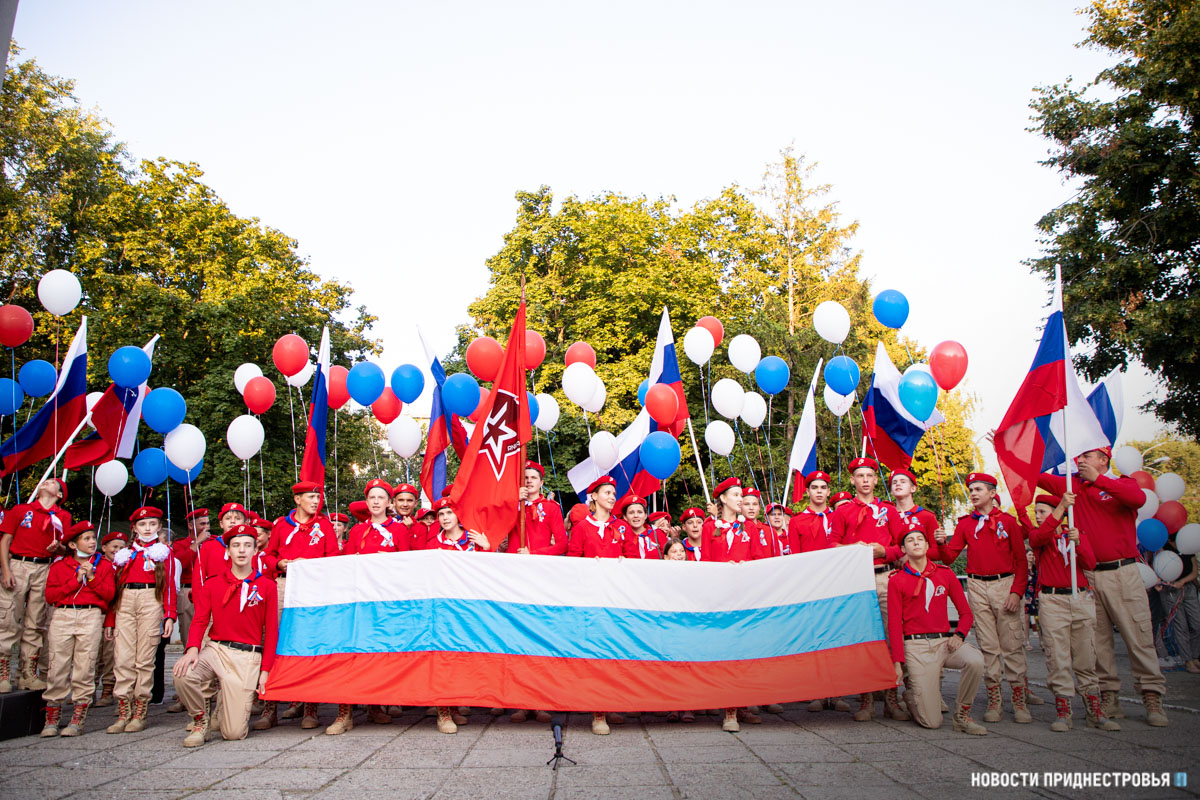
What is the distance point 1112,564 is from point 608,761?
4498mm

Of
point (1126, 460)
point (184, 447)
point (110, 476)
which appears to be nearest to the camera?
point (184, 447)

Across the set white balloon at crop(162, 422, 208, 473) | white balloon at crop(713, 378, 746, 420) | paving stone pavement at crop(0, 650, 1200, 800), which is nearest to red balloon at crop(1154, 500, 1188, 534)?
paving stone pavement at crop(0, 650, 1200, 800)

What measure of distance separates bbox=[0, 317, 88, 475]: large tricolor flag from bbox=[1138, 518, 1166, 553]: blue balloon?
1342 cm

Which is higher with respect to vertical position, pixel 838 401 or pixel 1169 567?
pixel 838 401

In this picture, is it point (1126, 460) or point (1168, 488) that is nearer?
point (1168, 488)

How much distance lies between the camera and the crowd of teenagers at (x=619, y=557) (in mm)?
6133

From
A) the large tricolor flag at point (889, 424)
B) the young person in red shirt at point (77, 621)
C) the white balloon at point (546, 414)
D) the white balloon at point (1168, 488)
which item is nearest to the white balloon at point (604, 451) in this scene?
the white balloon at point (546, 414)

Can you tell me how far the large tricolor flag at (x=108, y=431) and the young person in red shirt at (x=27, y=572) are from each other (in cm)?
227

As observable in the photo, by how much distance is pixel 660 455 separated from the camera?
1059 centimetres

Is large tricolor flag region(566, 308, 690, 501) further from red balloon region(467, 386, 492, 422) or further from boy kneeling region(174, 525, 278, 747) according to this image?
boy kneeling region(174, 525, 278, 747)

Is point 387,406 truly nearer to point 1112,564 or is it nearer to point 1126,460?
point 1112,564

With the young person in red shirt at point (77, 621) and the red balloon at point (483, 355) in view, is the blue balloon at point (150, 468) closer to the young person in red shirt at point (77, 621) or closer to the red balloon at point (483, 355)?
the young person in red shirt at point (77, 621)

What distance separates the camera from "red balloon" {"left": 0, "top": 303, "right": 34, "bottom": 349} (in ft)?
32.1

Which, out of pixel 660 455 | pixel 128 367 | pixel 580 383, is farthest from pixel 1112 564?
pixel 128 367
